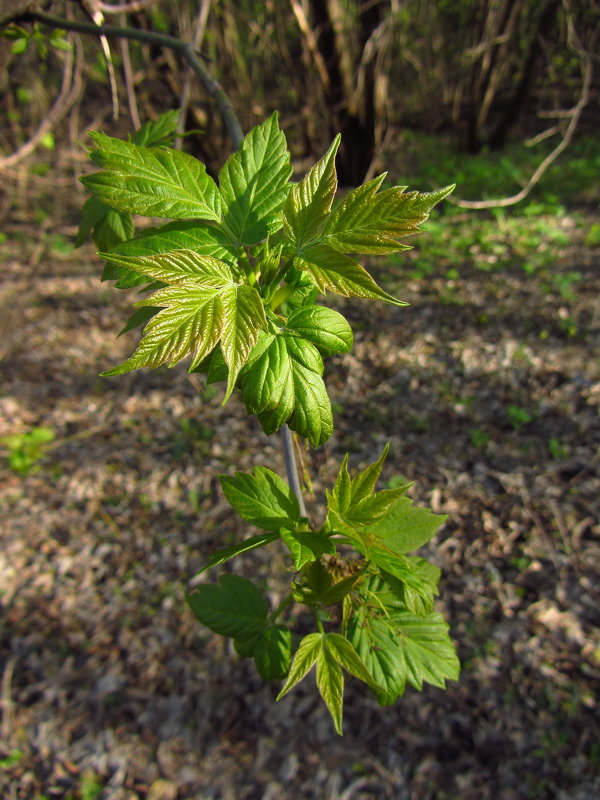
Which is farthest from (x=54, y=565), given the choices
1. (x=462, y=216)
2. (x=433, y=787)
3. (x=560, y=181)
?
(x=560, y=181)

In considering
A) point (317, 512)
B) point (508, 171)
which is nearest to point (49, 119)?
point (317, 512)

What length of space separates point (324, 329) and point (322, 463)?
2850 millimetres

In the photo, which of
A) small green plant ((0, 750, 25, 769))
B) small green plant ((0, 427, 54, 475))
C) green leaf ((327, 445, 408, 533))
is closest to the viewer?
green leaf ((327, 445, 408, 533))

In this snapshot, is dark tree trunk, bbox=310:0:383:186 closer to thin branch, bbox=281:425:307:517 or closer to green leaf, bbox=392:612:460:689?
thin branch, bbox=281:425:307:517

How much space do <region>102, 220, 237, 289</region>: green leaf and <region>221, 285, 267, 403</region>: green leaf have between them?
96 mm

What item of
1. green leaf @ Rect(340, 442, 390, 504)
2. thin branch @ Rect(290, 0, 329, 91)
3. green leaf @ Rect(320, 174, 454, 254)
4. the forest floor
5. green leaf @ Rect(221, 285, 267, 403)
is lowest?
the forest floor

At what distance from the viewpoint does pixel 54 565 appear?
11.1 feet

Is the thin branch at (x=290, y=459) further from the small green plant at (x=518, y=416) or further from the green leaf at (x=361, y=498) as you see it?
the small green plant at (x=518, y=416)

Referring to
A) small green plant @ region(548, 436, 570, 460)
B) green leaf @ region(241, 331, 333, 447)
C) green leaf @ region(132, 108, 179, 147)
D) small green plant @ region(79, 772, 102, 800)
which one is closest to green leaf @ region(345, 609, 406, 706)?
green leaf @ region(241, 331, 333, 447)

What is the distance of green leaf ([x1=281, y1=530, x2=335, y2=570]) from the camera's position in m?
0.85

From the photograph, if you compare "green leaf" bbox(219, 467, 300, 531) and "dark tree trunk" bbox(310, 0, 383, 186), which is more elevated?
"dark tree trunk" bbox(310, 0, 383, 186)

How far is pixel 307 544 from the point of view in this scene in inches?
35.3

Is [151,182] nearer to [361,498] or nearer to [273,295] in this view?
[273,295]

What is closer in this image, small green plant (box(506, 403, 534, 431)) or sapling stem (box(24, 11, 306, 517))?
sapling stem (box(24, 11, 306, 517))
